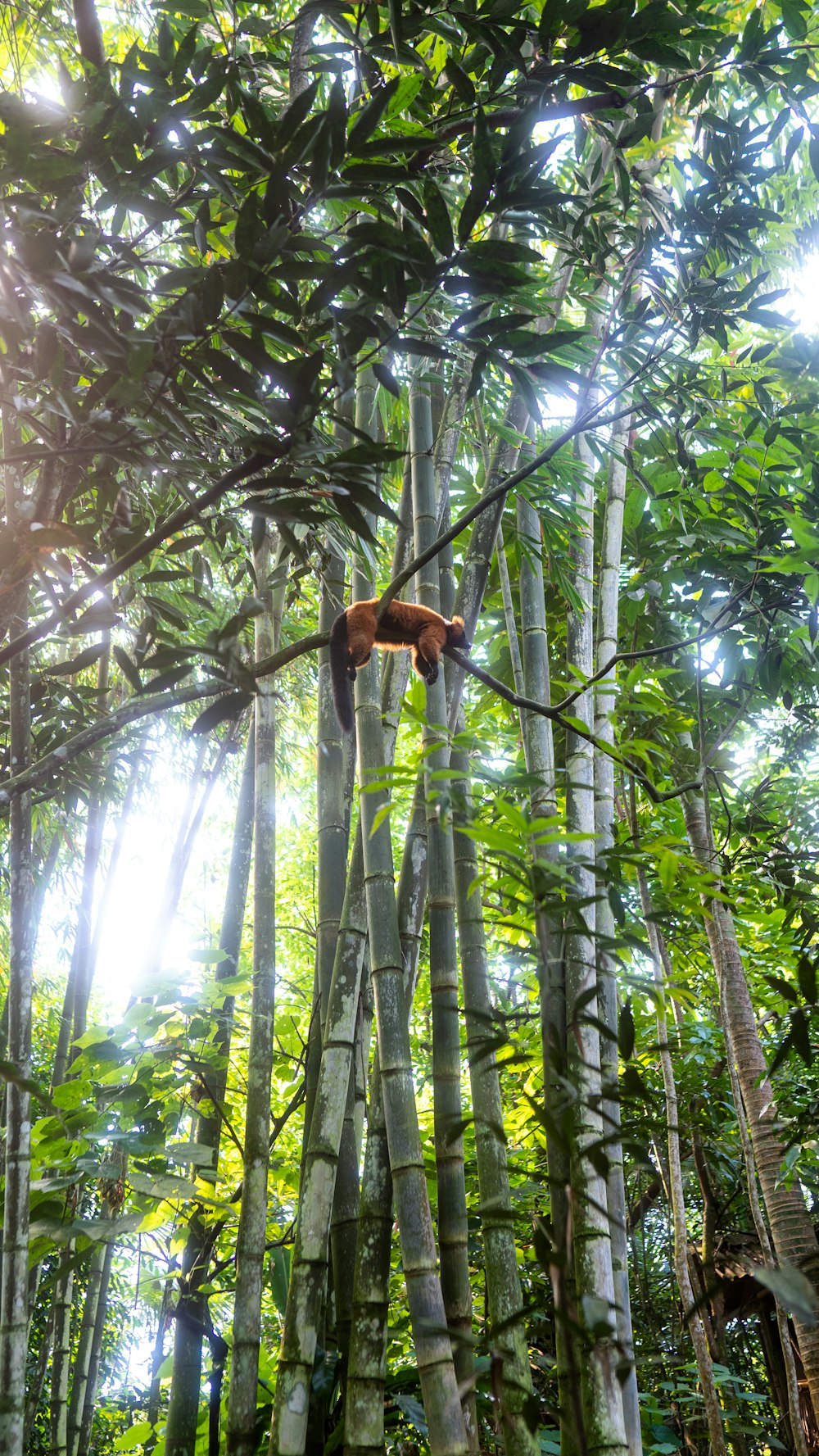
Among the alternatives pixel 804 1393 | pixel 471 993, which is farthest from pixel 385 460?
pixel 804 1393

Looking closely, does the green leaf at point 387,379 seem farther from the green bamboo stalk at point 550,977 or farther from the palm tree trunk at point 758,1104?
the palm tree trunk at point 758,1104

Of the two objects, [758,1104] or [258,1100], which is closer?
[258,1100]

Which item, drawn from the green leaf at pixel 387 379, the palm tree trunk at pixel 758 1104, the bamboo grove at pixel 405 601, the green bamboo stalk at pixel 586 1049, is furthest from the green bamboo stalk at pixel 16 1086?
the palm tree trunk at pixel 758 1104

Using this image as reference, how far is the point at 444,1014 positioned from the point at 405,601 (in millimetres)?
864

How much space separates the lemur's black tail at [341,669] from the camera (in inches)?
58.1

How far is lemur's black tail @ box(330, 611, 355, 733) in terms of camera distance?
1475mm

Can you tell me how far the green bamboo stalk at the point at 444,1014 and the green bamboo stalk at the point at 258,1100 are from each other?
320 mm

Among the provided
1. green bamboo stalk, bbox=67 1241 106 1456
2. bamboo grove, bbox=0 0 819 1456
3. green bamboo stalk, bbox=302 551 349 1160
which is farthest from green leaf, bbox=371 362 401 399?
green bamboo stalk, bbox=67 1241 106 1456

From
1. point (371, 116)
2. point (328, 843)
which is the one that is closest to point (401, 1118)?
point (328, 843)

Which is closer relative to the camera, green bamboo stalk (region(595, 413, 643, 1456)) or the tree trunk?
green bamboo stalk (region(595, 413, 643, 1456))

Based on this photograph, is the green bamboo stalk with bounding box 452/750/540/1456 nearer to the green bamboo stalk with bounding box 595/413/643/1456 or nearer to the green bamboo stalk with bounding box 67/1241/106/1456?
the green bamboo stalk with bounding box 595/413/643/1456

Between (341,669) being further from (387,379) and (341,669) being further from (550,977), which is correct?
(550,977)

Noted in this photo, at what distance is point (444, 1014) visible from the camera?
5.58ft

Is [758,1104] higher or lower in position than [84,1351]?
higher
